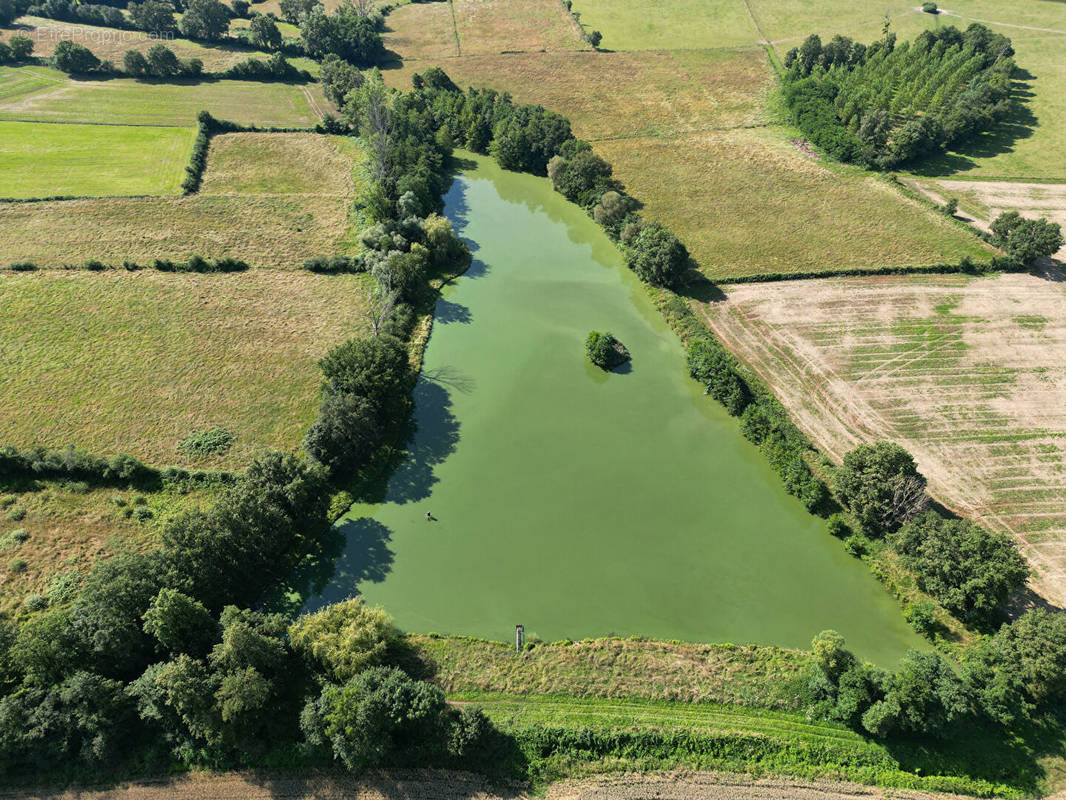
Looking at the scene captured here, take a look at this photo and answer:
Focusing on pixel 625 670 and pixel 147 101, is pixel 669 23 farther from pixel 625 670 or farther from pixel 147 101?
pixel 625 670

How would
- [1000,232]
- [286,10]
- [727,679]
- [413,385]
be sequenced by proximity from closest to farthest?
[727,679] < [413,385] < [1000,232] < [286,10]

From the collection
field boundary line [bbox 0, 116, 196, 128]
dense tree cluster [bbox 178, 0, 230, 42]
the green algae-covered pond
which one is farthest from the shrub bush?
dense tree cluster [bbox 178, 0, 230, 42]

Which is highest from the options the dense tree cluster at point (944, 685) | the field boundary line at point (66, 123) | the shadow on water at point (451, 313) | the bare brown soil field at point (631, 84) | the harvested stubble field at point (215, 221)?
the bare brown soil field at point (631, 84)

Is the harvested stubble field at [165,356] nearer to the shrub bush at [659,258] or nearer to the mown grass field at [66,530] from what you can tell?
the mown grass field at [66,530]

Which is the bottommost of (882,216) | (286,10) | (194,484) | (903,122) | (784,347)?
(194,484)

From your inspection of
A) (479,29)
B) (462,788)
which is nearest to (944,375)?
(462,788)

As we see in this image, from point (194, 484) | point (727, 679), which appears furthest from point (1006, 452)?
point (194, 484)

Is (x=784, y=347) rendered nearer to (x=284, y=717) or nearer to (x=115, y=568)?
(x=284, y=717)

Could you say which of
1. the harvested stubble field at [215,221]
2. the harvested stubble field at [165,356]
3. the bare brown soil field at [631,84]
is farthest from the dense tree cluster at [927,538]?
the bare brown soil field at [631,84]
